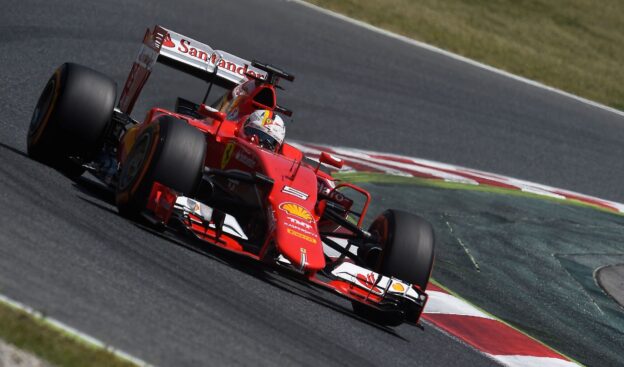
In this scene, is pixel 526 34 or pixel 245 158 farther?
pixel 526 34

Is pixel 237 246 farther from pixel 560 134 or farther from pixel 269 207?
pixel 560 134

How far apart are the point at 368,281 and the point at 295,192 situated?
0.86 metres

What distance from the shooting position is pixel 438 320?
8.75 metres

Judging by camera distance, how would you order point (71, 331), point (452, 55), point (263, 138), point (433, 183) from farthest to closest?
point (452, 55), point (433, 183), point (263, 138), point (71, 331)

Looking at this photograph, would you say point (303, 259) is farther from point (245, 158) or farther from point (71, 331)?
point (71, 331)

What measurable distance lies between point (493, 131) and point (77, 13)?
6380 millimetres

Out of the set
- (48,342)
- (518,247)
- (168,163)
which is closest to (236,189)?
(168,163)

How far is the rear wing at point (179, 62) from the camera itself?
1016 centimetres

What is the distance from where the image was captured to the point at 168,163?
768 centimetres

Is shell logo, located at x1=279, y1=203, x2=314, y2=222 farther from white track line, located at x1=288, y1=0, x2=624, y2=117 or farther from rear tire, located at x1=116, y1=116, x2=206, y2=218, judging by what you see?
white track line, located at x1=288, y1=0, x2=624, y2=117

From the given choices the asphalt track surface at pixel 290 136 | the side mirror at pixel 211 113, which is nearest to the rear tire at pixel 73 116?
the asphalt track surface at pixel 290 136

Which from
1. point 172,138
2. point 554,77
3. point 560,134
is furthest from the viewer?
point 554,77

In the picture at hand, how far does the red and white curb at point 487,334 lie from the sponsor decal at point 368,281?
3.18 ft

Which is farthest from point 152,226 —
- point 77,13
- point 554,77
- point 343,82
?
point 554,77
